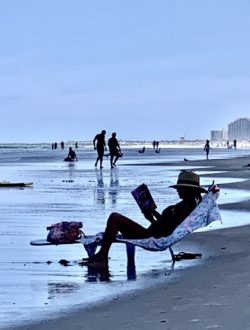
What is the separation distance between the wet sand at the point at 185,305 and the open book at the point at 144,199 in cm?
87

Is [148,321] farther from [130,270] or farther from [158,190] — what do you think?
[158,190]

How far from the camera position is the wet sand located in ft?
20.9

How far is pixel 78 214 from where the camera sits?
15.6 m

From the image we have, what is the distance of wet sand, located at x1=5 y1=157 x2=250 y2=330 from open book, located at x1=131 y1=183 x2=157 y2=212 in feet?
2.84

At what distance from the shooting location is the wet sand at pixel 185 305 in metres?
6.38

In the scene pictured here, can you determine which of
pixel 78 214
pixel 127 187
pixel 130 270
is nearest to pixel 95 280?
pixel 130 270

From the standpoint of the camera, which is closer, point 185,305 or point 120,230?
point 185,305

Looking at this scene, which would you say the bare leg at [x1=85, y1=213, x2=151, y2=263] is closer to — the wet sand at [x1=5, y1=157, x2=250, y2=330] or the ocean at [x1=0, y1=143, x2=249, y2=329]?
the ocean at [x1=0, y1=143, x2=249, y2=329]

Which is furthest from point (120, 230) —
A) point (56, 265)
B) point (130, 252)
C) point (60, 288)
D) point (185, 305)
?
point (185, 305)

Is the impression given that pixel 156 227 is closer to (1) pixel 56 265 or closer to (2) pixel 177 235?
(2) pixel 177 235

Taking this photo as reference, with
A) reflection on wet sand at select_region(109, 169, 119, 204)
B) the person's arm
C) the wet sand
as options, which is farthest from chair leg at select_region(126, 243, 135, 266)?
reflection on wet sand at select_region(109, 169, 119, 204)

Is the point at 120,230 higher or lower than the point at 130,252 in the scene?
higher

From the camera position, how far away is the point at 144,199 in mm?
10258

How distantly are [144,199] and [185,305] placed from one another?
327 centimetres
